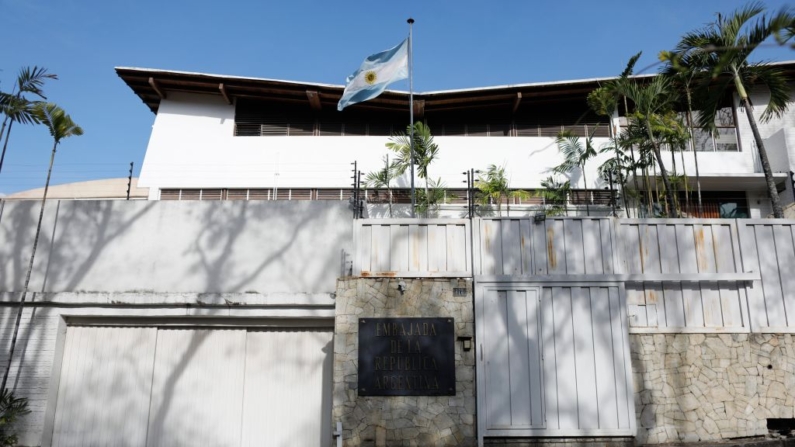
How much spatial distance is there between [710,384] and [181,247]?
9.43 m

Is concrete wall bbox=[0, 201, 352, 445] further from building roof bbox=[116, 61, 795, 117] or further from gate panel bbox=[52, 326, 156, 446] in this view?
building roof bbox=[116, 61, 795, 117]

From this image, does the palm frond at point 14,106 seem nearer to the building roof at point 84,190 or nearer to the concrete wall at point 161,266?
the concrete wall at point 161,266

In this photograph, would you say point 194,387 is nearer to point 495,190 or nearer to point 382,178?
point 382,178

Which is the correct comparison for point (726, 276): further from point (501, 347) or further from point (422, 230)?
point (422, 230)

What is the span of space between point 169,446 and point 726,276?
32.7 feet

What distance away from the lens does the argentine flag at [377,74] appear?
12344mm

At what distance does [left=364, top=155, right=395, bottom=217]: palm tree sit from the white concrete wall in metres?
0.32

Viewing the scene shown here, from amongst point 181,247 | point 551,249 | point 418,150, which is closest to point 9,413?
point 181,247

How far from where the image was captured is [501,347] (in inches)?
367

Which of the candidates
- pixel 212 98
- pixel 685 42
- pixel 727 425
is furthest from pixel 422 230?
pixel 212 98

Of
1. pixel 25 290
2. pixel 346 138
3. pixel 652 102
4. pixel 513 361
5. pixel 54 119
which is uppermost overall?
pixel 346 138

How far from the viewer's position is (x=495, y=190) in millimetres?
15812

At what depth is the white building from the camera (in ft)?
56.7

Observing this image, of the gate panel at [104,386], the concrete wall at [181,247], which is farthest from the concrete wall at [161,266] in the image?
the gate panel at [104,386]
